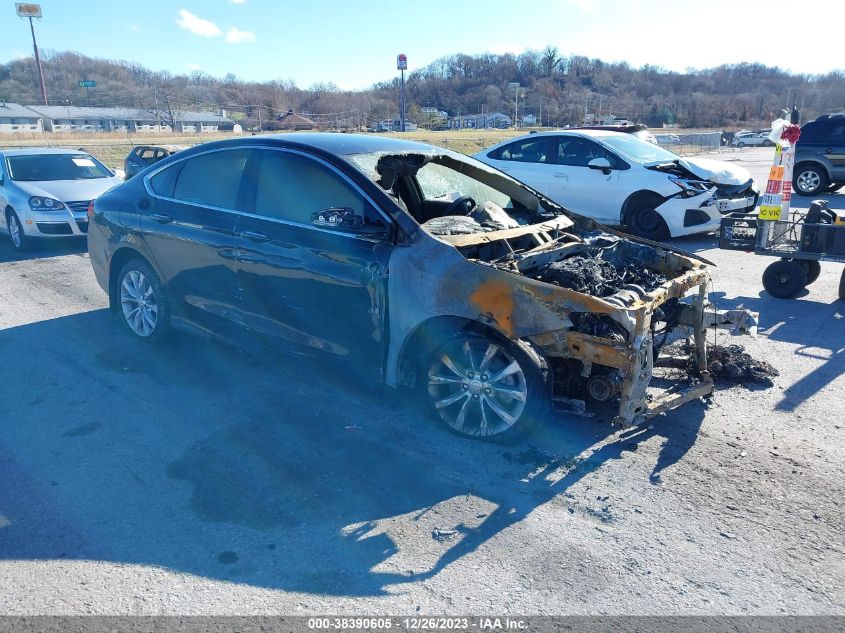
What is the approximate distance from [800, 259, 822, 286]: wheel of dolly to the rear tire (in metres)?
2.64

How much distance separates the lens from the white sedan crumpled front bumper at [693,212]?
1015cm

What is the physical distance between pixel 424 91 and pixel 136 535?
13401 centimetres

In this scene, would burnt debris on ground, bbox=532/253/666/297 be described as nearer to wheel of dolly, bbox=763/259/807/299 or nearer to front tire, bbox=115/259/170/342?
front tire, bbox=115/259/170/342

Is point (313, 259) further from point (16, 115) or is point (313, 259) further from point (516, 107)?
point (16, 115)

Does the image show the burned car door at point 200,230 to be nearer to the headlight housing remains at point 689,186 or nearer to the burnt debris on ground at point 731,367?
the burnt debris on ground at point 731,367

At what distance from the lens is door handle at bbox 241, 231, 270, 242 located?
487 cm

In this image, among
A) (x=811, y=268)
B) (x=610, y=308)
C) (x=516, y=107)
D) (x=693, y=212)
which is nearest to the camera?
(x=610, y=308)

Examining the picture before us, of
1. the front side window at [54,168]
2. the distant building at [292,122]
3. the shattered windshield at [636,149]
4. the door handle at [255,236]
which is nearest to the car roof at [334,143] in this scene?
the door handle at [255,236]

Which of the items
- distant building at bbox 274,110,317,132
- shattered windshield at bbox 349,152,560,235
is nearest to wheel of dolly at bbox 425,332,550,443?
shattered windshield at bbox 349,152,560,235

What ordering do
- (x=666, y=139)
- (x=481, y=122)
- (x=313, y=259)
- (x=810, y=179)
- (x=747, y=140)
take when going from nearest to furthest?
1. (x=313, y=259)
2. (x=810, y=179)
3. (x=666, y=139)
4. (x=747, y=140)
5. (x=481, y=122)

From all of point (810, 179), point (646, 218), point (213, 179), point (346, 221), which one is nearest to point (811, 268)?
point (646, 218)

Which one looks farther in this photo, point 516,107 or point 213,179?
point 516,107

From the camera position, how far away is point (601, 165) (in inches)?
420

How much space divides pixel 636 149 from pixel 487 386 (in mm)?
8288
